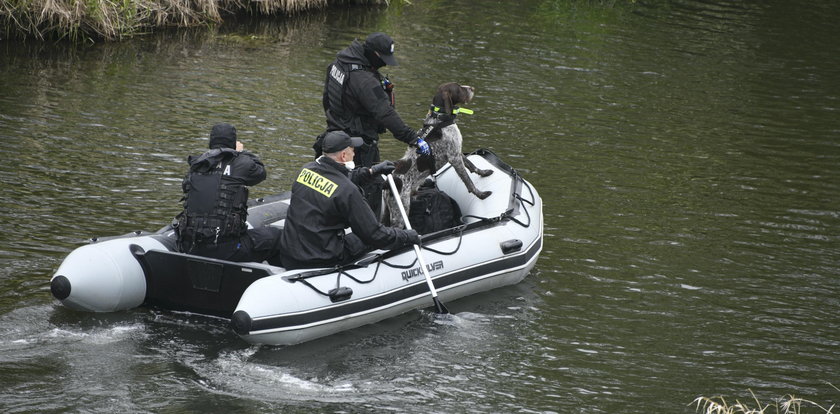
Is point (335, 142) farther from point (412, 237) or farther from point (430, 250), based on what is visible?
point (430, 250)

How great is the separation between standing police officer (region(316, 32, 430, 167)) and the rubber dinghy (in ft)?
2.84

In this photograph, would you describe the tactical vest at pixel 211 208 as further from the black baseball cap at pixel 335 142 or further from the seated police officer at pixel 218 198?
the black baseball cap at pixel 335 142

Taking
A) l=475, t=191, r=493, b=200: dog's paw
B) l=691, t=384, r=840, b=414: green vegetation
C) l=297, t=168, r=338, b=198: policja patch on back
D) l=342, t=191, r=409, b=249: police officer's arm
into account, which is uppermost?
l=297, t=168, r=338, b=198: policja patch on back

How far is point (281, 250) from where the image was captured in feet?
22.9

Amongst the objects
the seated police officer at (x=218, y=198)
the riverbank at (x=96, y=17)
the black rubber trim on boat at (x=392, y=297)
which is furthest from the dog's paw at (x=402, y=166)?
the riverbank at (x=96, y=17)

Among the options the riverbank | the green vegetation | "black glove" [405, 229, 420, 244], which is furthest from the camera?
the riverbank

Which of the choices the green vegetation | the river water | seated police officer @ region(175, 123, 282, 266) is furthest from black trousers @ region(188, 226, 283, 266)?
the green vegetation

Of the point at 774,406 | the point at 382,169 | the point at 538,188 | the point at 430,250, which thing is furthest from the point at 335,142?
the point at 538,188

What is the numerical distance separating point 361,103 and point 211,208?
5.45ft

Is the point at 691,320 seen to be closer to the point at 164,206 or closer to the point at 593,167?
the point at 593,167

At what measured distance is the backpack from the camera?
8.23 m

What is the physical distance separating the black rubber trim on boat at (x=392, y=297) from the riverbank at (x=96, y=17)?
347 inches

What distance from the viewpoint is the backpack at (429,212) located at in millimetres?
8227

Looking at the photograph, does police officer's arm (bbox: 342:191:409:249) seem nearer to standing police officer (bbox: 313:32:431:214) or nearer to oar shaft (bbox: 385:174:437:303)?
oar shaft (bbox: 385:174:437:303)
